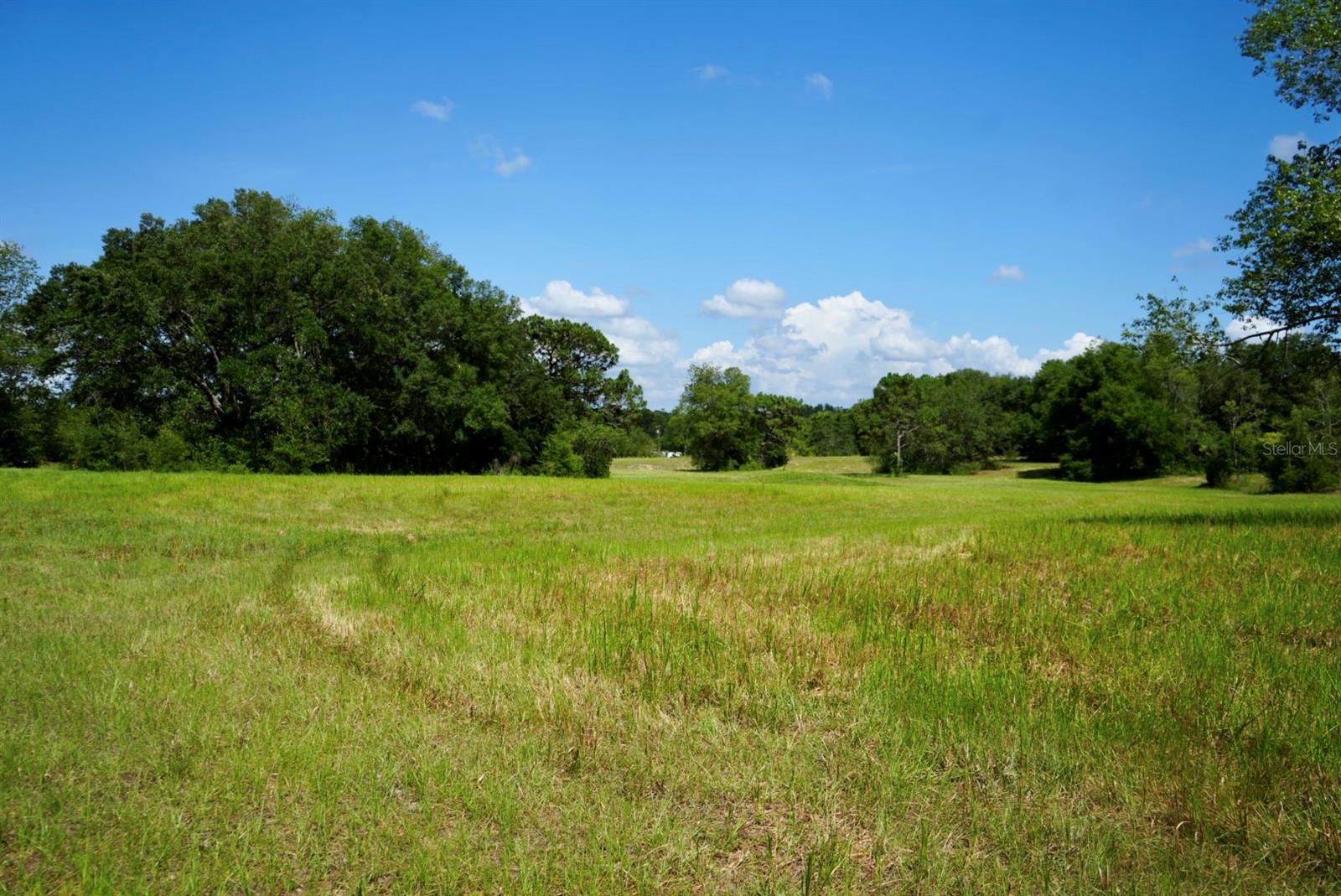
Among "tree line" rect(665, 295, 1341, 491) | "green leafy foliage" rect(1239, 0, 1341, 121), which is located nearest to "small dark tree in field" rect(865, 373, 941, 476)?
"tree line" rect(665, 295, 1341, 491)

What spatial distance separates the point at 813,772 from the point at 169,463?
41587 millimetres

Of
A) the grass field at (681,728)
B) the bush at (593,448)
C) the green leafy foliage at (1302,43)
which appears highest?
the green leafy foliage at (1302,43)

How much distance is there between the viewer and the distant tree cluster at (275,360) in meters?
37.5

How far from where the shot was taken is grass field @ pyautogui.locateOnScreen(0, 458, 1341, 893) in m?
3.37

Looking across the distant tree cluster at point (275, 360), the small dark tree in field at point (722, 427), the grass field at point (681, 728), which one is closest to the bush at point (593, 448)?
the distant tree cluster at point (275, 360)

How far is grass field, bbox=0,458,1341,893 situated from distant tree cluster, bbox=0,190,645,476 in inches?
1225

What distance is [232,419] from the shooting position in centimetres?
4150

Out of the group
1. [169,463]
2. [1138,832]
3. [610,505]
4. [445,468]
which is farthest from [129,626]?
[445,468]

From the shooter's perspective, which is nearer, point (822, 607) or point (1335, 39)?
point (822, 607)

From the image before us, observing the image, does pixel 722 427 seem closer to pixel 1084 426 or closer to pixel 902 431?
pixel 902 431

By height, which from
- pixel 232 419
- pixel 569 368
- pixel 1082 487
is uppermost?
pixel 569 368

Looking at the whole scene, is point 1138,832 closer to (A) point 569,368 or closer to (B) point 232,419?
(B) point 232,419

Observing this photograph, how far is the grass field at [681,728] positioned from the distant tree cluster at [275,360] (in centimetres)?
3111

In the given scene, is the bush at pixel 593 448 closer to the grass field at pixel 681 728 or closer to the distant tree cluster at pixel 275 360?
the distant tree cluster at pixel 275 360
